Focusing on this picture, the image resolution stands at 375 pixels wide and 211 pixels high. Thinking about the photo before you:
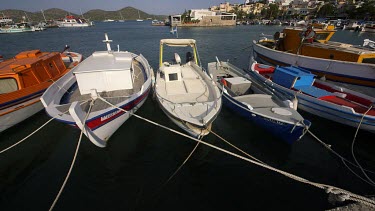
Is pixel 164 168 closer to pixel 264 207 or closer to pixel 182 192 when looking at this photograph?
pixel 182 192

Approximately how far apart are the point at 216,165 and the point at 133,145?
16.5ft

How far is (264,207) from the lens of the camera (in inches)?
290

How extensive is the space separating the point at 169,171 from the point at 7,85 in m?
12.0

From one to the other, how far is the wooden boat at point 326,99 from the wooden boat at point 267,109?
1.90 meters

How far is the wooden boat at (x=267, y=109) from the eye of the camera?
9734mm

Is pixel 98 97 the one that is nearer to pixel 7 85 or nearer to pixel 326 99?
pixel 7 85

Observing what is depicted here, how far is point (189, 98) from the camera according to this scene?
37.1 ft

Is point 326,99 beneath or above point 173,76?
beneath

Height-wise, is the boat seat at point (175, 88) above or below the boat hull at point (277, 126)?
above

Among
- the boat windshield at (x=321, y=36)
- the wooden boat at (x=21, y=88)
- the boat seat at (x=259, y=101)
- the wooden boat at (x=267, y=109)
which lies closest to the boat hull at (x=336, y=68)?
the boat windshield at (x=321, y=36)

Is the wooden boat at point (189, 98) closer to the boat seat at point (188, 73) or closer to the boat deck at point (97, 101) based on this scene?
the boat seat at point (188, 73)

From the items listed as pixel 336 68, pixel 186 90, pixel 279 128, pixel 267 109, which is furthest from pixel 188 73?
pixel 336 68

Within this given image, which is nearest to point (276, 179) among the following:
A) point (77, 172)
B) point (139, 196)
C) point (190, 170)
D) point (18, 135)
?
point (190, 170)

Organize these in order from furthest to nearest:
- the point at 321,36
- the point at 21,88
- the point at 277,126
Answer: the point at 321,36 < the point at 21,88 < the point at 277,126
